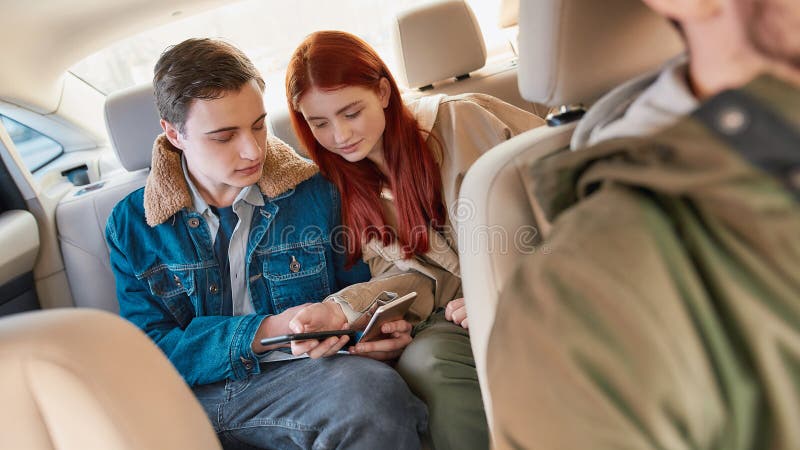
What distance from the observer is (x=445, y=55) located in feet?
7.20

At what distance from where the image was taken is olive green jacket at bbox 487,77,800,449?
707 millimetres

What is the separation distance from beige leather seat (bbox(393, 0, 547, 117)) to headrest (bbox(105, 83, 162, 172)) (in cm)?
71

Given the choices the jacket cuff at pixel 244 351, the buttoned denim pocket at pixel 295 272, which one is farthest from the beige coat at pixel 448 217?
the jacket cuff at pixel 244 351

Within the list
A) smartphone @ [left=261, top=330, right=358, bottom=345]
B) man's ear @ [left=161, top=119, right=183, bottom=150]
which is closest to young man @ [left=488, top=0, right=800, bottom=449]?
smartphone @ [left=261, top=330, right=358, bottom=345]

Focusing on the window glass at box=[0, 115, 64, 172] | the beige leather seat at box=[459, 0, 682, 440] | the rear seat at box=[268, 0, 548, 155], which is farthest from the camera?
the window glass at box=[0, 115, 64, 172]

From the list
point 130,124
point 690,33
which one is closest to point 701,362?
point 690,33

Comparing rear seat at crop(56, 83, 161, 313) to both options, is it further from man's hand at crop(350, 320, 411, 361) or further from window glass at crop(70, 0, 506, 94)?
man's hand at crop(350, 320, 411, 361)

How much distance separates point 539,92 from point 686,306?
566mm

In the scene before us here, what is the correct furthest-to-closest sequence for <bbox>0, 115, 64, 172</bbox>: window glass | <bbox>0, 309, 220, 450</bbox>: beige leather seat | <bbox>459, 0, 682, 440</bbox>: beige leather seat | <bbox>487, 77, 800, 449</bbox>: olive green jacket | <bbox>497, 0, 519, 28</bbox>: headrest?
<bbox>497, 0, 519, 28</bbox>: headrest, <bbox>0, 115, 64, 172</bbox>: window glass, <bbox>459, 0, 682, 440</bbox>: beige leather seat, <bbox>0, 309, 220, 450</bbox>: beige leather seat, <bbox>487, 77, 800, 449</bbox>: olive green jacket

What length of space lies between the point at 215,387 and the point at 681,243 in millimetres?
1120

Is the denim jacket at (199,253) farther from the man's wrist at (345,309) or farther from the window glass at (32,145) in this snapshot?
the window glass at (32,145)

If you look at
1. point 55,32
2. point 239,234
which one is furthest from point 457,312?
point 55,32

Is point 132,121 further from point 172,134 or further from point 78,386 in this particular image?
point 78,386

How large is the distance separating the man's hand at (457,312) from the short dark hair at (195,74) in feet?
2.18
